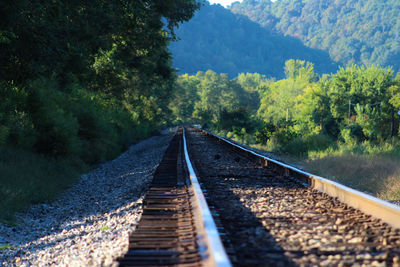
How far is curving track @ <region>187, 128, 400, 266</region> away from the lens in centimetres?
Result: 307

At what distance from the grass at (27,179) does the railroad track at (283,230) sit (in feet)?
9.33

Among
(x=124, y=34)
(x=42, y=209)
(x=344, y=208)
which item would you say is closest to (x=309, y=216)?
(x=344, y=208)

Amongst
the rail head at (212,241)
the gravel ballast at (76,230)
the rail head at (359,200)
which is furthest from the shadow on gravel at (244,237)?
the rail head at (359,200)

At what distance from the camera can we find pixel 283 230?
3.93m

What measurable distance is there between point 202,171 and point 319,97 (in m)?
46.3

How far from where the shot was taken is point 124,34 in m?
18.7

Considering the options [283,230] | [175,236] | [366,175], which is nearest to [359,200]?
[283,230]

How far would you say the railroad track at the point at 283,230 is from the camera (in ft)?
9.91

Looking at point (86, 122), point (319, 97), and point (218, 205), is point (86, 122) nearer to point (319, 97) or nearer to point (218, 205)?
point (218, 205)

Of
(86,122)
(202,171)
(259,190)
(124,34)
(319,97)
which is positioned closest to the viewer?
(259,190)

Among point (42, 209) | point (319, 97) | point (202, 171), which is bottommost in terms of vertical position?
point (42, 209)

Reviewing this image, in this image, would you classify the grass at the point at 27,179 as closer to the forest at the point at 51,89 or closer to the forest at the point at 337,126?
the forest at the point at 51,89

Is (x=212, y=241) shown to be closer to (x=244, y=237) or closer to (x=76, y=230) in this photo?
(x=244, y=237)

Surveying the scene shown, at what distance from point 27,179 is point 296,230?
693 cm
